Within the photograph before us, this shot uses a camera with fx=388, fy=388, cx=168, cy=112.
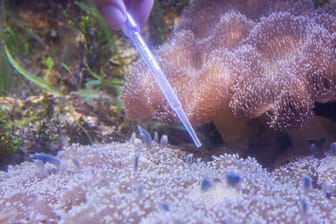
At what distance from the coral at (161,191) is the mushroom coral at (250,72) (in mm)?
338

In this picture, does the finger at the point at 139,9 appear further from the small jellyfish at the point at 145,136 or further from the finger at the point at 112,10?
the small jellyfish at the point at 145,136

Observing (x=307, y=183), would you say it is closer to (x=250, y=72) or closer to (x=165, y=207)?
(x=165, y=207)

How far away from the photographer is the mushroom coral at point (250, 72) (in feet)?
7.17

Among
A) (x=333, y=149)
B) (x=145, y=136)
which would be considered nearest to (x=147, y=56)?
(x=145, y=136)

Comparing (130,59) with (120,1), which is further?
(130,59)

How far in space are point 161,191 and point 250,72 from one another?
1016mm

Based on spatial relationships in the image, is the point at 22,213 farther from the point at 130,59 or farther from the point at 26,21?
the point at 26,21

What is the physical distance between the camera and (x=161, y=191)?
172cm

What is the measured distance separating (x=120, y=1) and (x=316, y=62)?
1.26 metres

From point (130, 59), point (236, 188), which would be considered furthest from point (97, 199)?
point (130, 59)

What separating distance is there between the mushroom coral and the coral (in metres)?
0.34

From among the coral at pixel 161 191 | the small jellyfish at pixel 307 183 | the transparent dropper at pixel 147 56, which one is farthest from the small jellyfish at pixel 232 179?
the small jellyfish at pixel 307 183

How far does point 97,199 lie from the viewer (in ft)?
5.47

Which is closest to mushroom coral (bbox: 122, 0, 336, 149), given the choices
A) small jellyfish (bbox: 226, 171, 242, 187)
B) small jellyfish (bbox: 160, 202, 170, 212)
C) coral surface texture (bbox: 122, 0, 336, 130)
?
coral surface texture (bbox: 122, 0, 336, 130)
